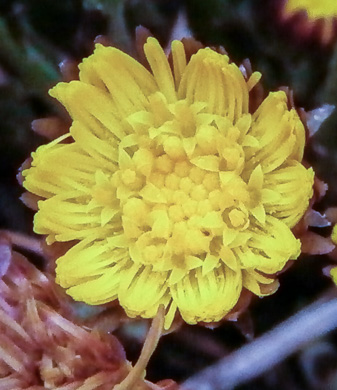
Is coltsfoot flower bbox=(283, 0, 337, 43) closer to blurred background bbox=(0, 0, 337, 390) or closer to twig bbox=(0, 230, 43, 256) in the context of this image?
blurred background bbox=(0, 0, 337, 390)

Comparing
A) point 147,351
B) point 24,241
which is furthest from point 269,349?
point 24,241

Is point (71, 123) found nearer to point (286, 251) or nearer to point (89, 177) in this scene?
point (89, 177)

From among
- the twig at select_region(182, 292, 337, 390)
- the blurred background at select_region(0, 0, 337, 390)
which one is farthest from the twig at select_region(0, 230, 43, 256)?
the twig at select_region(182, 292, 337, 390)

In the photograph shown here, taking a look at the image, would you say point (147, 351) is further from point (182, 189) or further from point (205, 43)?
point (205, 43)

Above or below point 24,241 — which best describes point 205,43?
above

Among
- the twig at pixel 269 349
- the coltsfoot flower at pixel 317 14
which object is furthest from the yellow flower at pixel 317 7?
the twig at pixel 269 349

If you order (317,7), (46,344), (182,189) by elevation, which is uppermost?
(317,7)

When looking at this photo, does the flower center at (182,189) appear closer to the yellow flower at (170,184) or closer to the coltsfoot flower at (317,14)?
the yellow flower at (170,184)
